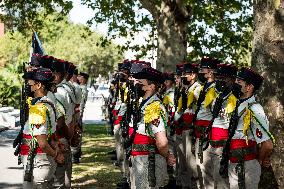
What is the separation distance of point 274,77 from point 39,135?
11.3ft

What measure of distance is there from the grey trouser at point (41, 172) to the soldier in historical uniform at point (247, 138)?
211 centimetres

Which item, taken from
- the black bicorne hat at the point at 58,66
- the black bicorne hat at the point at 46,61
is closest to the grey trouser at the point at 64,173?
the black bicorne hat at the point at 58,66

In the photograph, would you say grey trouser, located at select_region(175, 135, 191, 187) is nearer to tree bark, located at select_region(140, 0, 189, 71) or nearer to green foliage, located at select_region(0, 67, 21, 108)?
tree bark, located at select_region(140, 0, 189, 71)

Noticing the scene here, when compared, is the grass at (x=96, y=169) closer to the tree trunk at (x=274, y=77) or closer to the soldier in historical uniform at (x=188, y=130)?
the soldier in historical uniform at (x=188, y=130)

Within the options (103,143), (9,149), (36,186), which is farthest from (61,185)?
(103,143)

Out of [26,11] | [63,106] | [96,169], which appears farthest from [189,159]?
[26,11]

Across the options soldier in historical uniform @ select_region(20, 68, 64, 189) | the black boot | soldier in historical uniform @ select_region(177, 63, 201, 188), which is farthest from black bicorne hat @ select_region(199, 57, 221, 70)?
soldier in historical uniform @ select_region(20, 68, 64, 189)

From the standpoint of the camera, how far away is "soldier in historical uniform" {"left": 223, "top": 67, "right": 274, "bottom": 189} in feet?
19.5

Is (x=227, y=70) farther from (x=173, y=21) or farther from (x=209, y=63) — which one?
(x=173, y=21)

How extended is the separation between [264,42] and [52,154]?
3446 millimetres

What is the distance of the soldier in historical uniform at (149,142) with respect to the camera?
5883mm

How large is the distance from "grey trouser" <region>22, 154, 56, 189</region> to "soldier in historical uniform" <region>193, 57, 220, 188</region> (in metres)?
2.93

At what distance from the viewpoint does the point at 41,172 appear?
5855 millimetres

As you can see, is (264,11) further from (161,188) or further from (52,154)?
(52,154)
